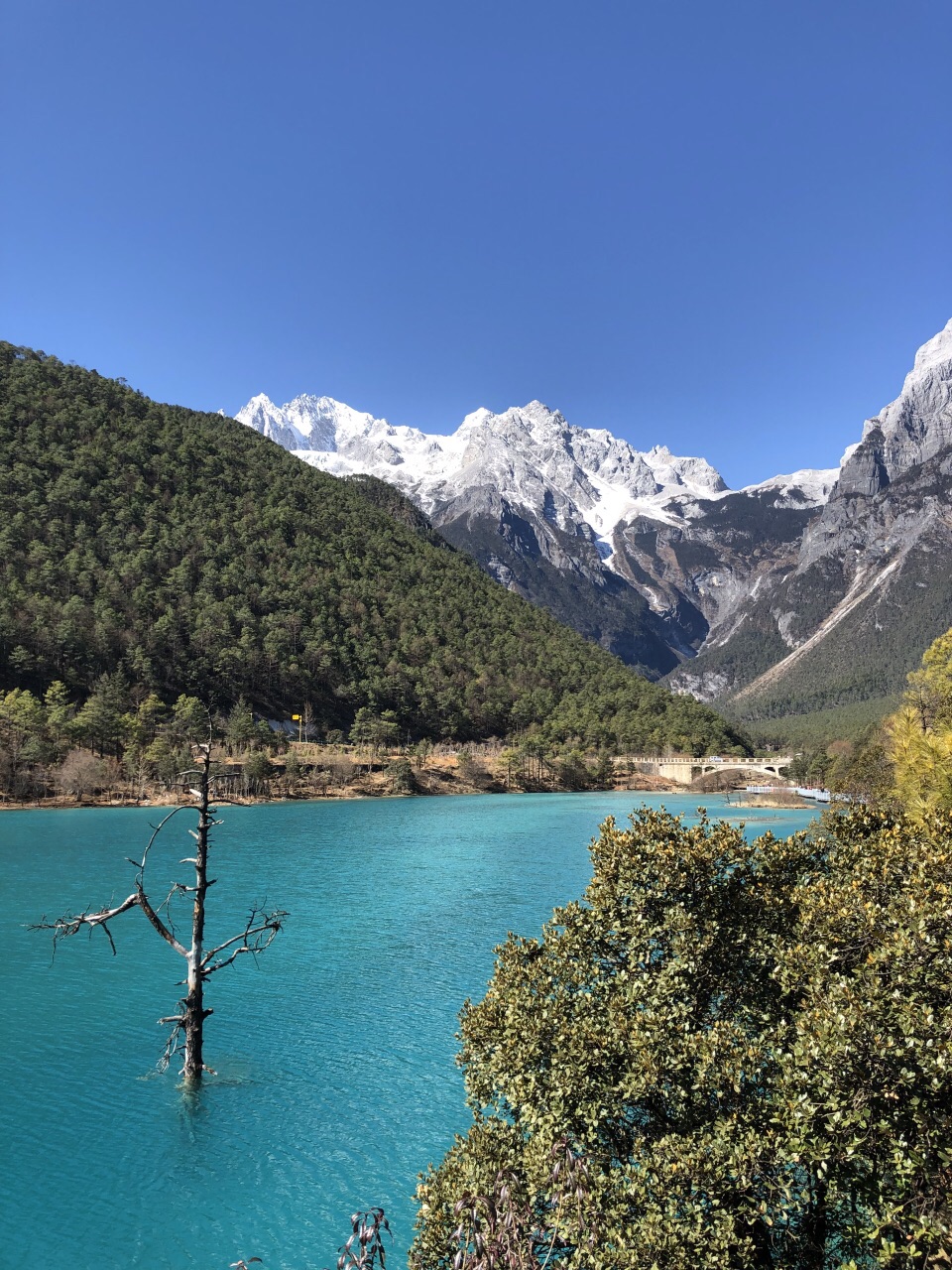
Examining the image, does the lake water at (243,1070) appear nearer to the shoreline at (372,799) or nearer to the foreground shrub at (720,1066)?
the foreground shrub at (720,1066)

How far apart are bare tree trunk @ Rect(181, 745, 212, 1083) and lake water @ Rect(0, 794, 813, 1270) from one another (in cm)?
95

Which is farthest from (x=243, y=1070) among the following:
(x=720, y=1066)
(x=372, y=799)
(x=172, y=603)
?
(x=172, y=603)

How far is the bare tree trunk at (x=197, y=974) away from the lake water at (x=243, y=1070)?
95cm

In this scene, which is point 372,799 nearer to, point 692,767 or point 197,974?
point 692,767

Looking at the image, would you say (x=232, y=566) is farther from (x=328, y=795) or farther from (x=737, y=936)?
(x=737, y=936)

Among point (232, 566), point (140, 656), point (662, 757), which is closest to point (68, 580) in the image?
point (140, 656)

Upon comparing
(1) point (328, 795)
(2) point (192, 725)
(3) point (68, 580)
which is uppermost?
(3) point (68, 580)

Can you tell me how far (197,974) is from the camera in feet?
71.7

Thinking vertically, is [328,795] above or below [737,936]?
below

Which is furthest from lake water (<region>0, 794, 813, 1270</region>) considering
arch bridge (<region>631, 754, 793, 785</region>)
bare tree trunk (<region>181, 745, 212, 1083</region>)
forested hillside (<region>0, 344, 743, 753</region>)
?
arch bridge (<region>631, 754, 793, 785</region>)

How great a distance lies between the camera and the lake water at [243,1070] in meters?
17.3

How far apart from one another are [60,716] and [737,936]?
113 meters

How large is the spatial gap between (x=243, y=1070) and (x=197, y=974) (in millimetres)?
5377

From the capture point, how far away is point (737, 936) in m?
13.8
